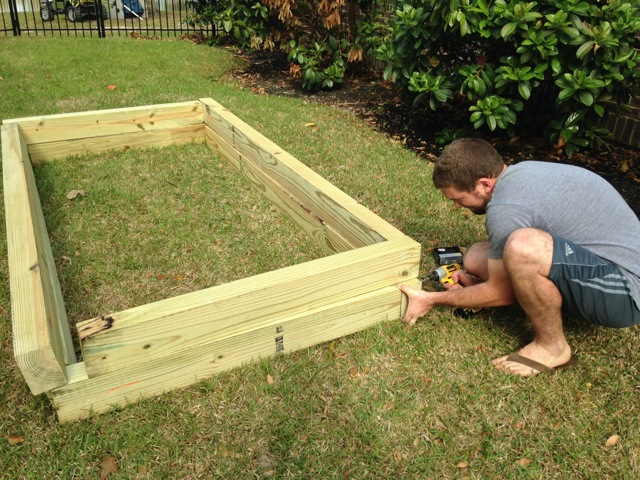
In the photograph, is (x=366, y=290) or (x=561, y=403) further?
(x=366, y=290)

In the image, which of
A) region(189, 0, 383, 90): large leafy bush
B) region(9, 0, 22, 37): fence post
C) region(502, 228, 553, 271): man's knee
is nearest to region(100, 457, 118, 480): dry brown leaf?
region(502, 228, 553, 271): man's knee

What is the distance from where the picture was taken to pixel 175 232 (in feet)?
12.9

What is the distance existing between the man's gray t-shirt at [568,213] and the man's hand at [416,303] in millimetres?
507

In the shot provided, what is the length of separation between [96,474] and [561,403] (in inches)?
75.2

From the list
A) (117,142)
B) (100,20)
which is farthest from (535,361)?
(100,20)

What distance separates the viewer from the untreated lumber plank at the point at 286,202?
3434 millimetres

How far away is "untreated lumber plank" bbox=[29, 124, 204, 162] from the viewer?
5164 millimetres

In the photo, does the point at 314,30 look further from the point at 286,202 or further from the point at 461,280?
the point at 461,280

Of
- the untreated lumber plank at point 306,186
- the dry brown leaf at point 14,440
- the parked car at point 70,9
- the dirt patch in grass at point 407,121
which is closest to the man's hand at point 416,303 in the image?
the untreated lumber plank at point 306,186

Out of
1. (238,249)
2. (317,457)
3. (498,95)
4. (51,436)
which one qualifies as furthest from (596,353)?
(498,95)

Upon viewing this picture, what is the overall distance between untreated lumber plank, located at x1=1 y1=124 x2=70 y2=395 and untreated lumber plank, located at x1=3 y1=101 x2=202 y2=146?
1573mm

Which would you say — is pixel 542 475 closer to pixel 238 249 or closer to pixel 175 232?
pixel 238 249

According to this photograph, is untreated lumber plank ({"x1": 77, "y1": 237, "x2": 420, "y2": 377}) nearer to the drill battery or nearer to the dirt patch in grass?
the drill battery

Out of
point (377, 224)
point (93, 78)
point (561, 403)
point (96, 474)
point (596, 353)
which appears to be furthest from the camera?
point (93, 78)
